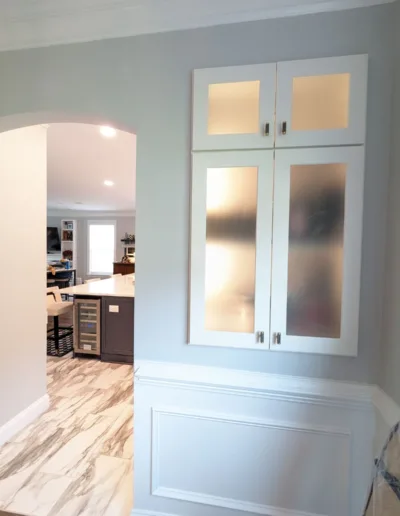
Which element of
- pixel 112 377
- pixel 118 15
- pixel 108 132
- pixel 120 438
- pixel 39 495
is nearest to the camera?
pixel 118 15

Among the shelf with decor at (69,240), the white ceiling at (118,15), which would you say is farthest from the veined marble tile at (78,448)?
the shelf with decor at (69,240)

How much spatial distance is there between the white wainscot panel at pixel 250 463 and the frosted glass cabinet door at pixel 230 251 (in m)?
0.42

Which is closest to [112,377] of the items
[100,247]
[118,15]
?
[118,15]

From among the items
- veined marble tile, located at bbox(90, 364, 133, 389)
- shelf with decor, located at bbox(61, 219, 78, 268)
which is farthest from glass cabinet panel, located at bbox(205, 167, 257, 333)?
shelf with decor, located at bbox(61, 219, 78, 268)

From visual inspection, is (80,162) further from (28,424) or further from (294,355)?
(294,355)

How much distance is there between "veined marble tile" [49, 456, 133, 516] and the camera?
179 cm

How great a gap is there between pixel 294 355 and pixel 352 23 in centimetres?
147

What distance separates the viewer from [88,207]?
965 centimetres

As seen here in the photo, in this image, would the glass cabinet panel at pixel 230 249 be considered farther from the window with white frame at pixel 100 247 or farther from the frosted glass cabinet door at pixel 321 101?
the window with white frame at pixel 100 247

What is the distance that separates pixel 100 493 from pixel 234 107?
2.29 m

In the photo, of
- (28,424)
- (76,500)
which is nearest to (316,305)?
(76,500)

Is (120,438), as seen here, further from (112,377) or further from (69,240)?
(69,240)

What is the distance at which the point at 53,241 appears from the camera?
34.2ft

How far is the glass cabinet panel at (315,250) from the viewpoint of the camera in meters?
1.40
